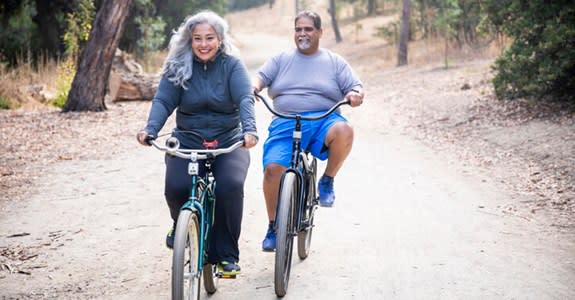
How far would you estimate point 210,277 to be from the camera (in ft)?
15.5

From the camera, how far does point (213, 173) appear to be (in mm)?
4535

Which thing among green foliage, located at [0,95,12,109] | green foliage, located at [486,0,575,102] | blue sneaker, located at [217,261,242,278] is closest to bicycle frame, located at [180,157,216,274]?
blue sneaker, located at [217,261,242,278]

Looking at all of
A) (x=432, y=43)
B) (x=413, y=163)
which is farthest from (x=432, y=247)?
(x=432, y=43)

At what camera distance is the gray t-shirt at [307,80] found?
5.55m

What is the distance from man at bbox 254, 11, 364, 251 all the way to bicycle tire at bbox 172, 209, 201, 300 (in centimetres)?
120

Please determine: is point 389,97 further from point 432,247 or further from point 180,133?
point 180,133

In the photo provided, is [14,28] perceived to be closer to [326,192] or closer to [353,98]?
[326,192]

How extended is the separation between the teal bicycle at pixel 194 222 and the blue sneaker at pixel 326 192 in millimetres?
1303

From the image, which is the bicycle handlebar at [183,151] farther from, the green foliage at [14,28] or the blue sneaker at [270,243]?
the green foliage at [14,28]

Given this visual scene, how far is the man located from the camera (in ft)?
17.7

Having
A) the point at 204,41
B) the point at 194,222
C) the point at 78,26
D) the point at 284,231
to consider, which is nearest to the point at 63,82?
Answer: the point at 78,26

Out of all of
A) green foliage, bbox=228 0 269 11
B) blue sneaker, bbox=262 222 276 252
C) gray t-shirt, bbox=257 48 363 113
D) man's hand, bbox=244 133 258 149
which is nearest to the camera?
man's hand, bbox=244 133 258 149

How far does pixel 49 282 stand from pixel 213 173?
5.26 ft

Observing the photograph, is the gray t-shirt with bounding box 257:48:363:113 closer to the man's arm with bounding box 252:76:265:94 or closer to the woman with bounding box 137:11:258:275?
the man's arm with bounding box 252:76:265:94
